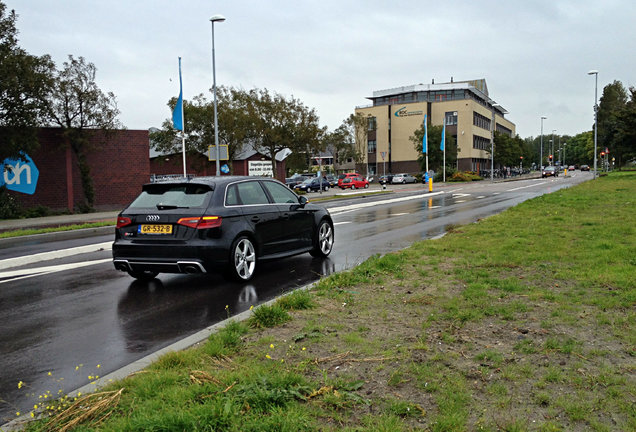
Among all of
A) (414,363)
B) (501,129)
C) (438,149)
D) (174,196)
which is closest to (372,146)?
(438,149)

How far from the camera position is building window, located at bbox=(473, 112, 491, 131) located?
94.9 m

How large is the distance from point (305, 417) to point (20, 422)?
5.71 feet

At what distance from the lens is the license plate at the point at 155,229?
23.1 feet

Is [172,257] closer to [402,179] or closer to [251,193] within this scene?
[251,193]

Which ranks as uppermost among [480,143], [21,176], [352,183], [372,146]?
[480,143]

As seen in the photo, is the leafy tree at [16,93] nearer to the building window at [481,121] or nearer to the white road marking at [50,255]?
the white road marking at [50,255]

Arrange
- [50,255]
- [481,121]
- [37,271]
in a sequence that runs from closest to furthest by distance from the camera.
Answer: [37,271] → [50,255] → [481,121]

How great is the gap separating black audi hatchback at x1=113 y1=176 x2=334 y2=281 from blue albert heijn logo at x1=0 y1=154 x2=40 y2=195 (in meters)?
21.9

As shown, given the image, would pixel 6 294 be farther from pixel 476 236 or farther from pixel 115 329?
pixel 476 236

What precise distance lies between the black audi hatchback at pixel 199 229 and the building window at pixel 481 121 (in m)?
92.1

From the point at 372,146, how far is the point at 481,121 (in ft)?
73.5

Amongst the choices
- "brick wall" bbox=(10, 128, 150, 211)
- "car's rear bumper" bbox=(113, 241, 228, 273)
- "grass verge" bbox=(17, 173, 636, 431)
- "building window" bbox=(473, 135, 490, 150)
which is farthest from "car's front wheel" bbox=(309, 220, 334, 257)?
"building window" bbox=(473, 135, 490, 150)

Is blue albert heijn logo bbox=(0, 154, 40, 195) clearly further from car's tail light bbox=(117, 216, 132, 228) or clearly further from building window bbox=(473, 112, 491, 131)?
building window bbox=(473, 112, 491, 131)

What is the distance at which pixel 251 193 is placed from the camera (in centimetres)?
806
